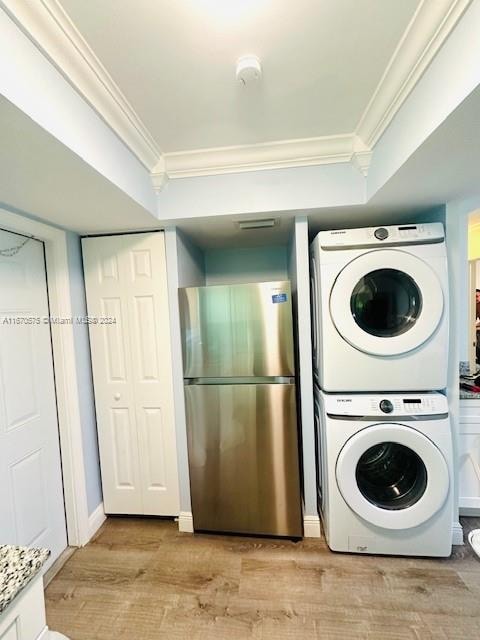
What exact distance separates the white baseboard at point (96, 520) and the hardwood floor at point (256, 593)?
0.11 metres

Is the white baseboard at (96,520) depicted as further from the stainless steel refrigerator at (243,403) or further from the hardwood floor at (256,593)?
the stainless steel refrigerator at (243,403)

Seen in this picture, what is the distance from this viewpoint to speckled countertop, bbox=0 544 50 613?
60 centimetres

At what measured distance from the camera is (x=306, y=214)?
1.72 metres

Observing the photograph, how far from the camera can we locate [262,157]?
1.54 meters

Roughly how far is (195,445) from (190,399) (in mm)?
309

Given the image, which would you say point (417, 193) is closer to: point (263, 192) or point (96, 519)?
point (263, 192)

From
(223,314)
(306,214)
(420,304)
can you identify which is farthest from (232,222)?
(420,304)

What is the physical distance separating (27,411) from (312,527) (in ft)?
6.18

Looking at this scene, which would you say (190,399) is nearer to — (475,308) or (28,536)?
(28,536)

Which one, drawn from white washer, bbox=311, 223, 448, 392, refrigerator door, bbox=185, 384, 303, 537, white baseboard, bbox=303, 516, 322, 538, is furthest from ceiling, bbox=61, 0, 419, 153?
white baseboard, bbox=303, 516, 322, 538

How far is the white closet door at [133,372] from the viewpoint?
188 cm

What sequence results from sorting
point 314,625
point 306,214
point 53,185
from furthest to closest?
point 306,214 → point 314,625 → point 53,185

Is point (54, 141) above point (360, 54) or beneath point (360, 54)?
beneath

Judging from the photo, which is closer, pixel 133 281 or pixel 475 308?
pixel 133 281
